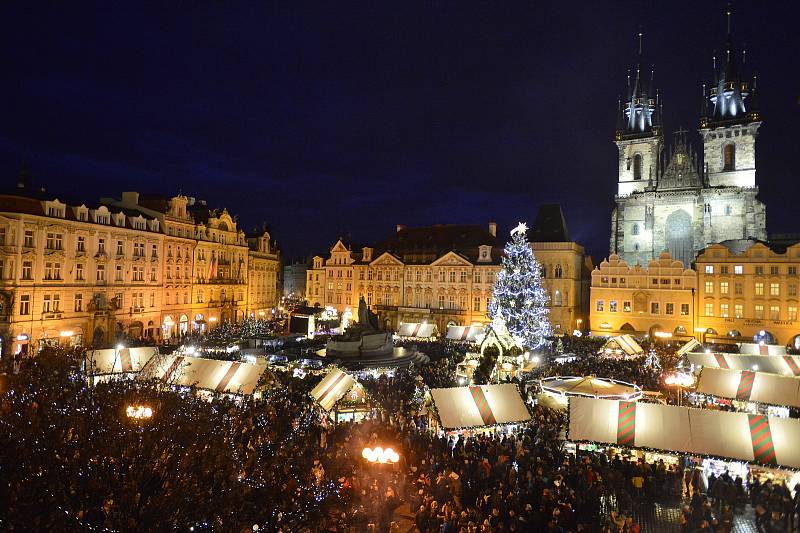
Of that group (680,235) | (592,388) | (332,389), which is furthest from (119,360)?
(680,235)

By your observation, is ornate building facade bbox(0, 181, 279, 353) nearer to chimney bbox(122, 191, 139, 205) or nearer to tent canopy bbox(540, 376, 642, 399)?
chimney bbox(122, 191, 139, 205)

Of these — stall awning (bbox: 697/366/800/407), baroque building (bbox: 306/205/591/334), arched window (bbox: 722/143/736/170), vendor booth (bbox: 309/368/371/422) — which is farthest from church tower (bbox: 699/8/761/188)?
vendor booth (bbox: 309/368/371/422)

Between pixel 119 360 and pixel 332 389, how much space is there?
11312 mm

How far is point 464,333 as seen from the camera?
39.1 m

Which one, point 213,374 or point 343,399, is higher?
point 213,374

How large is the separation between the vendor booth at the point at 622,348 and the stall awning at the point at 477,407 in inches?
654

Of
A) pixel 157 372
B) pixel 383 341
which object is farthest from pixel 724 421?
pixel 157 372

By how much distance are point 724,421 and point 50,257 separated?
39297 mm

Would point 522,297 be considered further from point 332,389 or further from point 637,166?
point 637,166

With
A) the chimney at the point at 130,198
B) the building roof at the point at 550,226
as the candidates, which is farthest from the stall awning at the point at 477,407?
the chimney at the point at 130,198

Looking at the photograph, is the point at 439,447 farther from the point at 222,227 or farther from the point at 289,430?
the point at 222,227

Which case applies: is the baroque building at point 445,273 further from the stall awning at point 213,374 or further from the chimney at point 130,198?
the stall awning at point 213,374

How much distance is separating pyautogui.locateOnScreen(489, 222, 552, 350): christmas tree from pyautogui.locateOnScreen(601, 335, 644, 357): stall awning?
4667 millimetres

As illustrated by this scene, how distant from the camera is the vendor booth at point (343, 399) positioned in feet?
60.7
